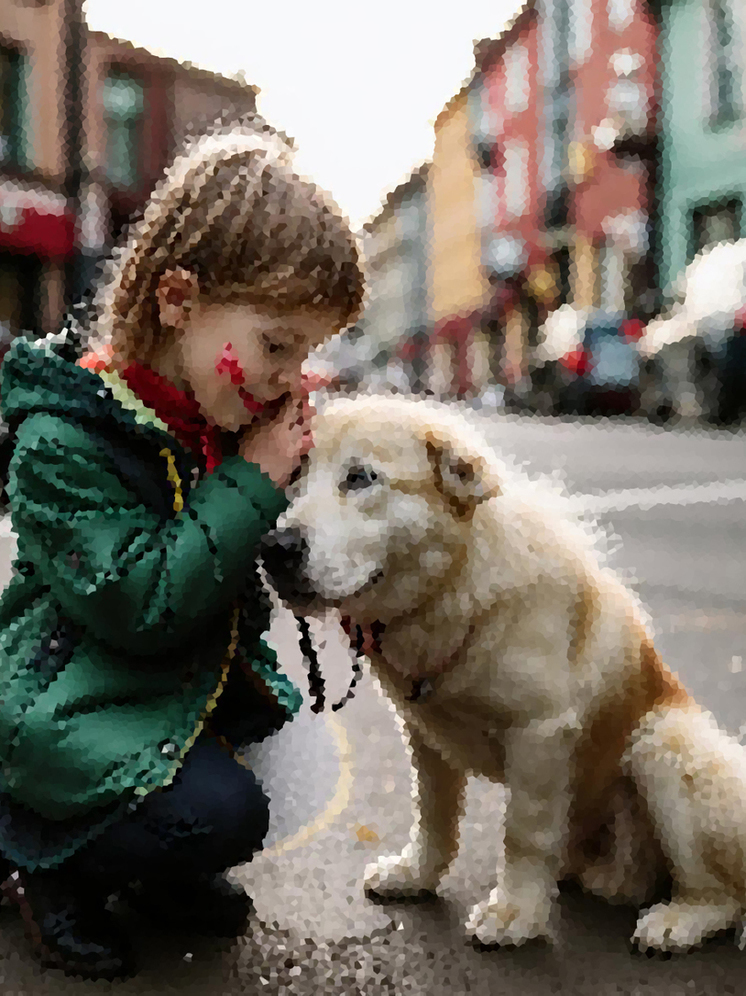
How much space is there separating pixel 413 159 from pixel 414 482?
275mm

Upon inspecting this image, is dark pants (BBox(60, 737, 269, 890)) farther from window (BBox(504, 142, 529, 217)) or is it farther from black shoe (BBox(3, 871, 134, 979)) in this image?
window (BBox(504, 142, 529, 217))

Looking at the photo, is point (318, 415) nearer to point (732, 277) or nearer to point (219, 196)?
point (219, 196)

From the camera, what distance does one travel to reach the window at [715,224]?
68 cm

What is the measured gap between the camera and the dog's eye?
0.49 meters

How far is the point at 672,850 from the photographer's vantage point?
0.55 m

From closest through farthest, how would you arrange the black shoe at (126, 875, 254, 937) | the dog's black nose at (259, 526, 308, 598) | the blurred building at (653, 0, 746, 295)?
the dog's black nose at (259, 526, 308, 598)
the black shoe at (126, 875, 254, 937)
the blurred building at (653, 0, 746, 295)

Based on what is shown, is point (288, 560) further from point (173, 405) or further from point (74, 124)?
point (74, 124)

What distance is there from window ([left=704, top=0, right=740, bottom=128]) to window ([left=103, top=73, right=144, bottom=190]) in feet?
1.55

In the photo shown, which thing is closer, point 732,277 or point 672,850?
point 672,850

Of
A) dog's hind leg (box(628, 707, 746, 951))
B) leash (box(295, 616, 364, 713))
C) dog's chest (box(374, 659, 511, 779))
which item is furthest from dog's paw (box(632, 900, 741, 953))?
leash (box(295, 616, 364, 713))

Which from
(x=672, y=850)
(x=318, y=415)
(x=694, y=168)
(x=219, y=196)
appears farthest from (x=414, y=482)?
(x=694, y=168)

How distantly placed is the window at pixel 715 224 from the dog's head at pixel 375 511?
34cm

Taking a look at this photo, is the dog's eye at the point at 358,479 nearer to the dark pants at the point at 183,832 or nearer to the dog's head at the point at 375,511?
the dog's head at the point at 375,511

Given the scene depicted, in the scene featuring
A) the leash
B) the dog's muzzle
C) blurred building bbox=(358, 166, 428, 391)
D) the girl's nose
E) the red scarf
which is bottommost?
the leash
